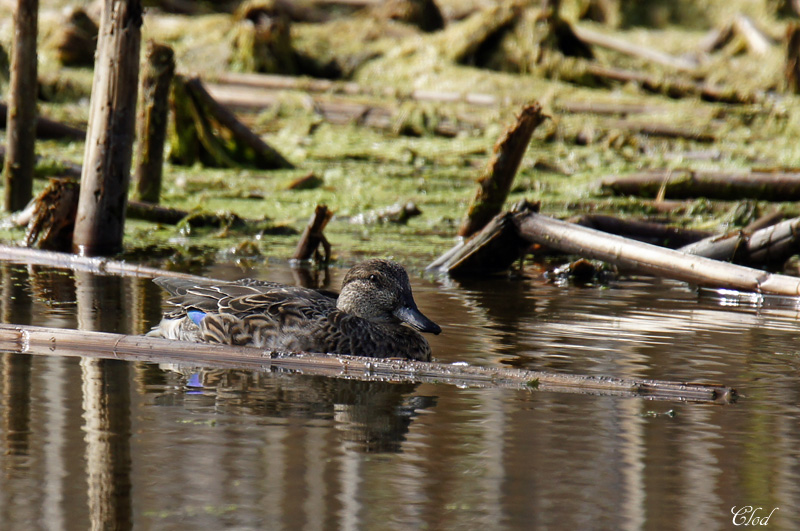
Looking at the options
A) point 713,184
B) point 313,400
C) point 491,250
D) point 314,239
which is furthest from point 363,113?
point 313,400

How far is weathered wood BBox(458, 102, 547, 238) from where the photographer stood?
31.6 ft

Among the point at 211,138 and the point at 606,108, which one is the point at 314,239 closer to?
the point at 211,138

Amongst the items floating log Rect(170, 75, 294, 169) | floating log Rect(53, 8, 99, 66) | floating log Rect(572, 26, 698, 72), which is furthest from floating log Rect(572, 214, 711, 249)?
floating log Rect(53, 8, 99, 66)

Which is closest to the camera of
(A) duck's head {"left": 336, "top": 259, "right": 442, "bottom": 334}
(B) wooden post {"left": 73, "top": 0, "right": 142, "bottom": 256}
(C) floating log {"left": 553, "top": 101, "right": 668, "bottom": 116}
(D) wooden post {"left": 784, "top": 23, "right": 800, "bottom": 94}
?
(A) duck's head {"left": 336, "top": 259, "right": 442, "bottom": 334}

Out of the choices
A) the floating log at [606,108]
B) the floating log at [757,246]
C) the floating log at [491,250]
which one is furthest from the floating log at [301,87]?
the floating log at [757,246]

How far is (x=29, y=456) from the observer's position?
4.17 meters

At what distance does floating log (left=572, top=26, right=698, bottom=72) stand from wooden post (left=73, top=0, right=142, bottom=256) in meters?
13.5

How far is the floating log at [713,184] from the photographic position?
36.4ft

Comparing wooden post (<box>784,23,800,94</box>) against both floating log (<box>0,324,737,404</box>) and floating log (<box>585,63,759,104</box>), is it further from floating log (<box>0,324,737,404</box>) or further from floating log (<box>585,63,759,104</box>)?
floating log (<box>0,324,737,404</box>)

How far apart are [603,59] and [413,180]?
7777 mm

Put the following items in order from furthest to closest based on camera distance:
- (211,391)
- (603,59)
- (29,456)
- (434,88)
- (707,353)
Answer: (603,59) → (434,88) → (707,353) → (211,391) → (29,456)

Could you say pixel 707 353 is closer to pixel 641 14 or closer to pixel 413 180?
pixel 413 180

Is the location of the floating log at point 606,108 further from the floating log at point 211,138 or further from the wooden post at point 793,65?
the floating log at point 211,138

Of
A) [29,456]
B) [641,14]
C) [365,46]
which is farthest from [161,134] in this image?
[641,14]
